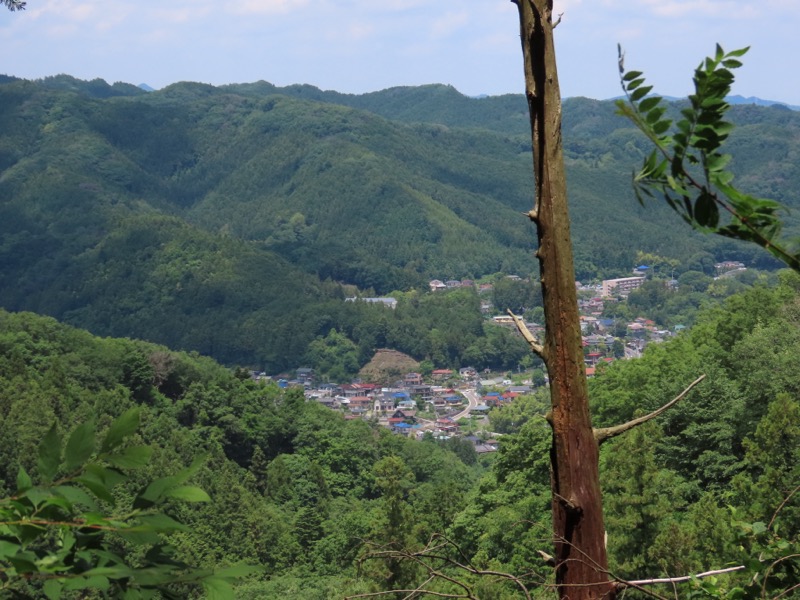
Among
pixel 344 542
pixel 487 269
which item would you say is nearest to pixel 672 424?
pixel 344 542

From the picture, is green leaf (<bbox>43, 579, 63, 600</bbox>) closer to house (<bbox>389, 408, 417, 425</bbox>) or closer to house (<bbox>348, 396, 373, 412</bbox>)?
house (<bbox>389, 408, 417, 425</bbox>)

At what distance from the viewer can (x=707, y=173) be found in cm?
131

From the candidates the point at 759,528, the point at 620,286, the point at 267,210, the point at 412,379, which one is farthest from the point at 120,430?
the point at 267,210

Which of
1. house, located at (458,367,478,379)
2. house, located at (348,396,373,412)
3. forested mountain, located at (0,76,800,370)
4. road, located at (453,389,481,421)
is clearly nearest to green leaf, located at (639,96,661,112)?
road, located at (453,389,481,421)

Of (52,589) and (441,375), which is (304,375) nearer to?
(441,375)

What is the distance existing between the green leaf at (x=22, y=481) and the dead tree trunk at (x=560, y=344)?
3.45ft

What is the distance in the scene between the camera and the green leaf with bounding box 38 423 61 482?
1.29m

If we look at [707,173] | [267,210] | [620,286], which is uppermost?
[707,173]

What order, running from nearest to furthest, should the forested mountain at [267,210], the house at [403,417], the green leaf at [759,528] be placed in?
the green leaf at [759,528]
the house at [403,417]
the forested mountain at [267,210]

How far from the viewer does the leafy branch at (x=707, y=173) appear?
1.28 m

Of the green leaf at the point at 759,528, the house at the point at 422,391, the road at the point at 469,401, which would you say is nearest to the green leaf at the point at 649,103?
the green leaf at the point at 759,528

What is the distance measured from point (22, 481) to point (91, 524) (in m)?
0.13

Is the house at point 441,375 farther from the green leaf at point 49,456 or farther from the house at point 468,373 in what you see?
the green leaf at point 49,456

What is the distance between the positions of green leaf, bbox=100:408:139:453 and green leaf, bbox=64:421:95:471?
3 cm
